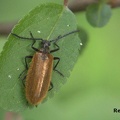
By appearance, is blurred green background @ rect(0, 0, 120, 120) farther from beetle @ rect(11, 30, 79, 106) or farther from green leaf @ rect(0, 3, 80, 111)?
green leaf @ rect(0, 3, 80, 111)

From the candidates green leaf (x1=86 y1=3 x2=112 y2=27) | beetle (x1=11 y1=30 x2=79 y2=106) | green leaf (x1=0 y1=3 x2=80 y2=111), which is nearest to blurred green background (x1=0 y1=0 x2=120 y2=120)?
green leaf (x1=86 y1=3 x2=112 y2=27)

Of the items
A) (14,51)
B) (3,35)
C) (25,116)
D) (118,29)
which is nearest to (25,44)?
(14,51)

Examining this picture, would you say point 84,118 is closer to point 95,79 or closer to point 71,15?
point 95,79

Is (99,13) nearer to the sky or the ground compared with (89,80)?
nearer to the sky

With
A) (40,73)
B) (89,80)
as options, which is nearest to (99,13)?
(40,73)

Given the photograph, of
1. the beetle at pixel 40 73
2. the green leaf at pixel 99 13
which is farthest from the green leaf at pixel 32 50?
the green leaf at pixel 99 13

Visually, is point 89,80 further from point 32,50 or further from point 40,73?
point 32,50
